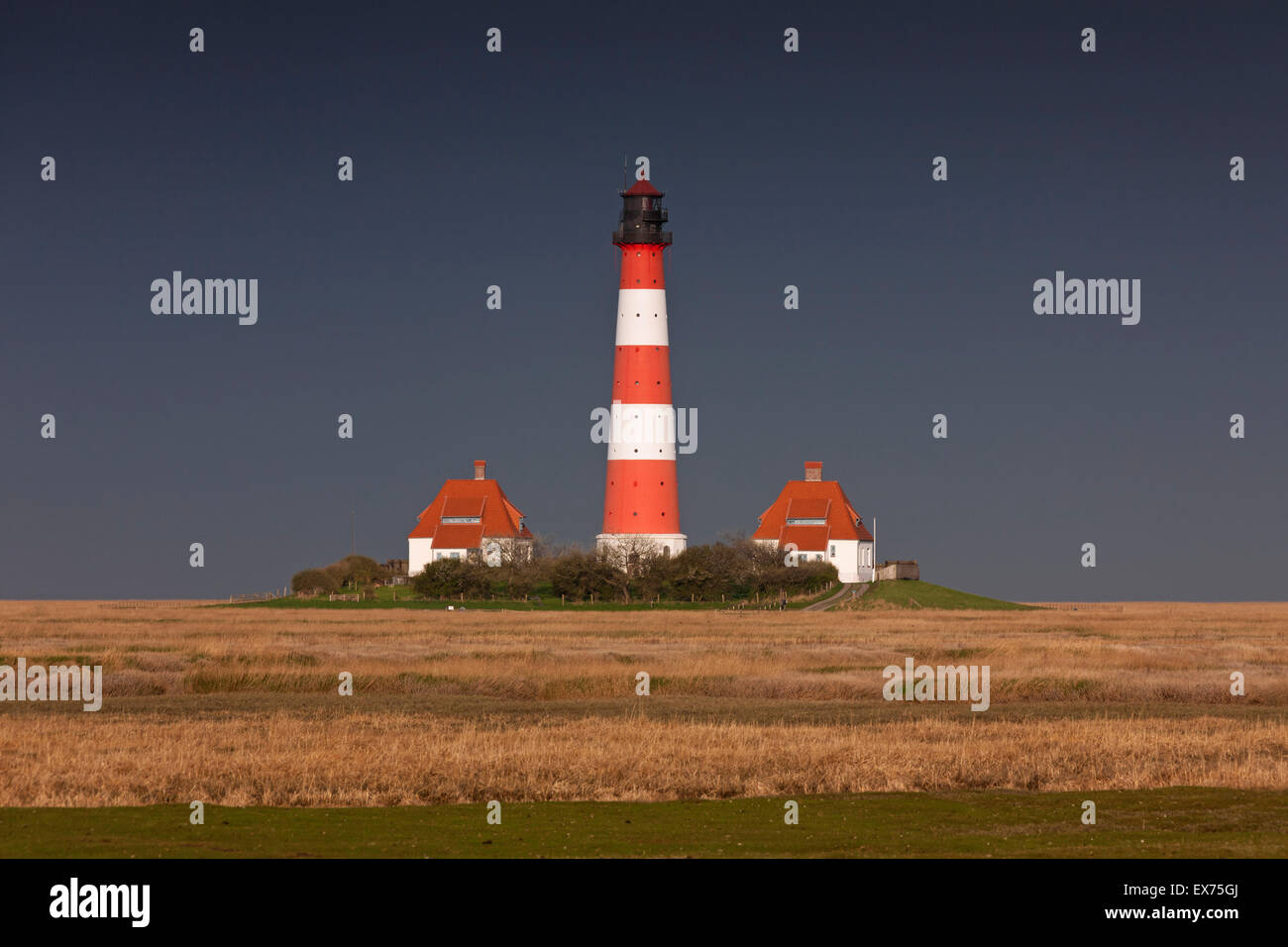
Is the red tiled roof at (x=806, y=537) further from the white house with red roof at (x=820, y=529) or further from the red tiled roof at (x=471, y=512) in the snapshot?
the red tiled roof at (x=471, y=512)

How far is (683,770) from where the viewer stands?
1073 inches

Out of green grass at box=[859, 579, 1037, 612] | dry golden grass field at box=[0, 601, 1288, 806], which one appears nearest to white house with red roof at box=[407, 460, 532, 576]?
green grass at box=[859, 579, 1037, 612]

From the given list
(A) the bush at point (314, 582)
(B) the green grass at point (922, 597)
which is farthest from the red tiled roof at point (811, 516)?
(A) the bush at point (314, 582)

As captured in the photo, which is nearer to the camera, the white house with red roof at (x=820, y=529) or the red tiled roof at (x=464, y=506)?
the white house with red roof at (x=820, y=529)

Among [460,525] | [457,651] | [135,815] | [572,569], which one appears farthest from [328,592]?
[135,815]

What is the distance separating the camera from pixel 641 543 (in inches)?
3762

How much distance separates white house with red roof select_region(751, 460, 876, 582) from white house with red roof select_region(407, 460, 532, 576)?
17871mm

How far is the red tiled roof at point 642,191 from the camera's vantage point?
92312 mm

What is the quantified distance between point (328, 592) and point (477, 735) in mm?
78344

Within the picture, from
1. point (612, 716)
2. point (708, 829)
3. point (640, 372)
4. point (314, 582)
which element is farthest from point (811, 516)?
point (708, 829)

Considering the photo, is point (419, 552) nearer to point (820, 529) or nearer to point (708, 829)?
point (820, 529)

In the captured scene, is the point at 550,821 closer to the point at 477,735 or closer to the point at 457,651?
the point at 477,735

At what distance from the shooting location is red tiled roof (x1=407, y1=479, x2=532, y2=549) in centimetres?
11038
